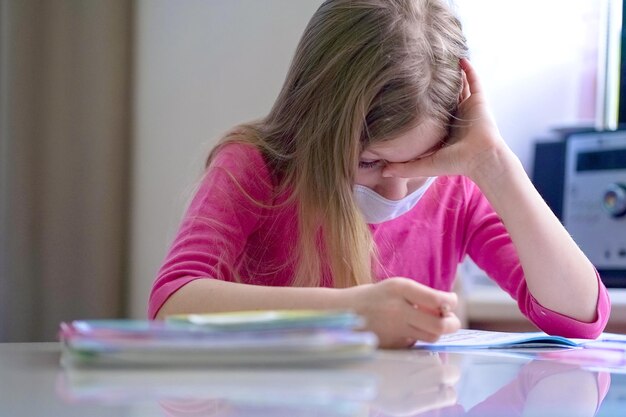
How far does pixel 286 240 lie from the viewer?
121cm

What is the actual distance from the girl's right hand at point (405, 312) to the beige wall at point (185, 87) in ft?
4.28

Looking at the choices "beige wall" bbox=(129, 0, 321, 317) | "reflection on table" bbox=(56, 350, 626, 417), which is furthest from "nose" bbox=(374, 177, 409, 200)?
"beige wall" bbox=(129, 0, 321, 317)

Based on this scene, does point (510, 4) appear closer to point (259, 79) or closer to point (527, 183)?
point (259, 79)

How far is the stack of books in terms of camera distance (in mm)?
510

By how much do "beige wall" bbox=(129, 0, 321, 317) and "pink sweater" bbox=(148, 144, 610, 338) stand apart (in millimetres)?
741

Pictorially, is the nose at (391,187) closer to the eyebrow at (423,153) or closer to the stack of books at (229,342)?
the eyebrow at (423,153)

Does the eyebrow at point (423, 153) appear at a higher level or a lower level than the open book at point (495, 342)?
higher

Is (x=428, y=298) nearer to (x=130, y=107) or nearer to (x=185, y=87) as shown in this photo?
(x=185, y=87)

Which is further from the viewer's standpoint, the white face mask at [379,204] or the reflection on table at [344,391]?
the white face mask at [379,204]

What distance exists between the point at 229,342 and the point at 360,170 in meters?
0.64

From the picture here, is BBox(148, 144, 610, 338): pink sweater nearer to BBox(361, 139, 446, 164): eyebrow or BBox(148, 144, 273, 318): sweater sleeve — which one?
BBox(148, 144, 273, 318): sweater sleeve

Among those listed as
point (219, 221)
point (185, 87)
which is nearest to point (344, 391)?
point (219, 221)

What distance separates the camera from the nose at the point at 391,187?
1164mm

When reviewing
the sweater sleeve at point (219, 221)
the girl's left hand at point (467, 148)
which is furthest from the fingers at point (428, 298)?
the girl's left hand at point (467, 148)
